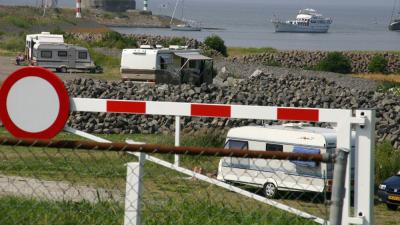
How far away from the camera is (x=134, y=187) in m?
5.59

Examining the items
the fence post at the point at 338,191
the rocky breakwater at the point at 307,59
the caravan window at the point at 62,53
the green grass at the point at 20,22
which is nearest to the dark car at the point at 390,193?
the fence post at the point at 338,191

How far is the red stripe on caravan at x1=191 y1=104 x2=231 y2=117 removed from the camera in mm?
6543

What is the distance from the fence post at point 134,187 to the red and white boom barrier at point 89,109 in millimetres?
719

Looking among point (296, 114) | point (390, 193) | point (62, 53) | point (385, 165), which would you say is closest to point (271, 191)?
point (390, 193)

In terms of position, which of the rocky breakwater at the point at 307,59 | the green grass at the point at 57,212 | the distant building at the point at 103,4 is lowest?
the rocky breakwater at the point at 307,59

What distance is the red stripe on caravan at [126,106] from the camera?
667 centimetres

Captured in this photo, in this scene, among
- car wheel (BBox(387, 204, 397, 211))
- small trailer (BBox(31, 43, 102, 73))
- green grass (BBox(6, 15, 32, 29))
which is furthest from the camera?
green grass (BBox(6, 15, 32, 29))

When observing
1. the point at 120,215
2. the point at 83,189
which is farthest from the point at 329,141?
the point at 120,215

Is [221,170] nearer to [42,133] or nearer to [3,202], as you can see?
[3,202]

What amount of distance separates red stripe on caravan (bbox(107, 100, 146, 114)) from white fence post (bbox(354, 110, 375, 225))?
1566 mm

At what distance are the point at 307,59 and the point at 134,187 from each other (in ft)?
219

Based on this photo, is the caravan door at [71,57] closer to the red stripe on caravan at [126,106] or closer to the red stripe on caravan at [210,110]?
the red stripe on caravan at [126,106]

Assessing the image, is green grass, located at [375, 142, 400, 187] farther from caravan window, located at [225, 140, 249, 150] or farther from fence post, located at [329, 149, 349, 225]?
fence post, located at [329, 149, 349, 225]

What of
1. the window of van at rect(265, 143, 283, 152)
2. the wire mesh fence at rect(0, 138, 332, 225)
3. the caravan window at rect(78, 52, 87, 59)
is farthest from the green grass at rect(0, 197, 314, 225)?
the caravan window at rect(78, 52, 87, 59)
